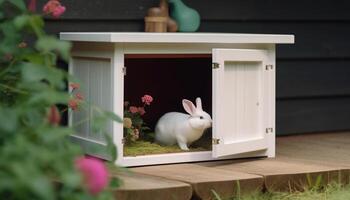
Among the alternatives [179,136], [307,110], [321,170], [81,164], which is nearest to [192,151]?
[179,136]

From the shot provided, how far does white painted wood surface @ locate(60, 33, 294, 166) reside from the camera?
3537 mm

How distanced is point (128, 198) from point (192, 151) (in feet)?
2.95

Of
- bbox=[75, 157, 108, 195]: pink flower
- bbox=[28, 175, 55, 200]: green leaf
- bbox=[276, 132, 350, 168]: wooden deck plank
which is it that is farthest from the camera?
bbox=[276, 132, 350, 168]: wooden deck plank

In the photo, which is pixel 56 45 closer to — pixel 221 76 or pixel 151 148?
pixel 221 76

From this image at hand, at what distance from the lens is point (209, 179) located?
127 inches

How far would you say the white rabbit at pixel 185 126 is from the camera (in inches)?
150

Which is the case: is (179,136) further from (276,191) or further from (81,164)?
(81,164)

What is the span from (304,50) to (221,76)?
1.44 meters

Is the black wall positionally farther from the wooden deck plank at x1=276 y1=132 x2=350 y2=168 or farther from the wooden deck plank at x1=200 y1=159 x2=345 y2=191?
the wooden deck plank at x1=200 y1=159 x2=345 y2=191

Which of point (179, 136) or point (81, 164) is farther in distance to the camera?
point (179, 136)

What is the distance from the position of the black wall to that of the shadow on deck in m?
0.78

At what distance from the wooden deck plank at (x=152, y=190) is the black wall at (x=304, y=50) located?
63.2 inches

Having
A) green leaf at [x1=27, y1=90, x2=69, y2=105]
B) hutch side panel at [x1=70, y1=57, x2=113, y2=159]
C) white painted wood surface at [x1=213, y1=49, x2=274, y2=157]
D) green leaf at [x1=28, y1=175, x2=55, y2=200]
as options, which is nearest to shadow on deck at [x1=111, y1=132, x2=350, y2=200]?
white painted wood surface at [x1=213, y1=49, x2=274, y2=157]

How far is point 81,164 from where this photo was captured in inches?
75.8
